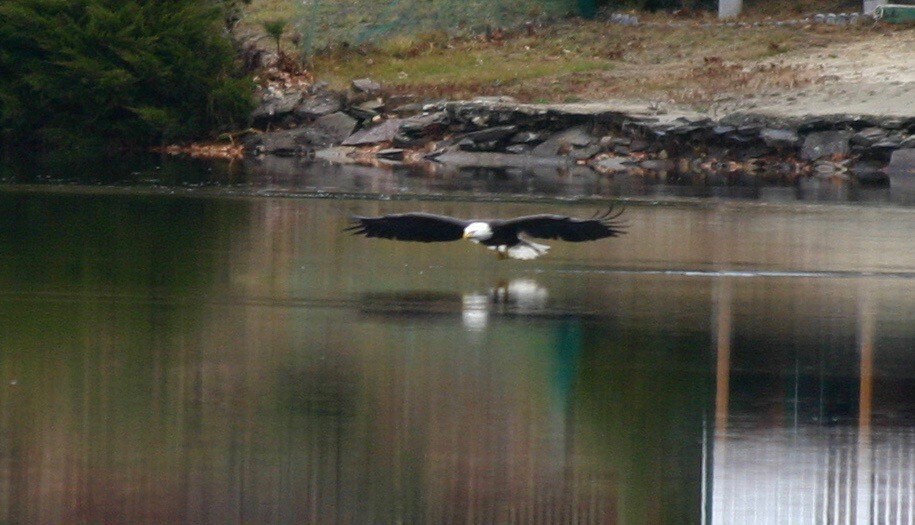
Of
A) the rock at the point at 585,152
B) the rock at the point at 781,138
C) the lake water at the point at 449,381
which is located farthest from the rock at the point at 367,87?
the lake water at the point at 449,381

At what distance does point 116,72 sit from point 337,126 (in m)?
4.27

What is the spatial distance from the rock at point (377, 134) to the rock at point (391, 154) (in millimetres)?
332

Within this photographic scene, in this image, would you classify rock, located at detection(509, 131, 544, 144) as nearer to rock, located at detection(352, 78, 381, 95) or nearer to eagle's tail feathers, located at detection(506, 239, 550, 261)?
rock, located at detection(352, 78, 381, 95)

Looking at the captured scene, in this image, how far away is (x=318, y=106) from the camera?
35.5 meters

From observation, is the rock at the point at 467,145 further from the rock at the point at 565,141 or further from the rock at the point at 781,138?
the rock at the point at 781,138

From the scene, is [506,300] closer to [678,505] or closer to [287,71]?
[678,505]

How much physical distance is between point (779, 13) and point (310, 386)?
3010 centimetres

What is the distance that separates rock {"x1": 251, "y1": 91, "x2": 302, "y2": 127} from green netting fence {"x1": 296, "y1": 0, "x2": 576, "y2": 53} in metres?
2.56

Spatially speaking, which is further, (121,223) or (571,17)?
(571,17)

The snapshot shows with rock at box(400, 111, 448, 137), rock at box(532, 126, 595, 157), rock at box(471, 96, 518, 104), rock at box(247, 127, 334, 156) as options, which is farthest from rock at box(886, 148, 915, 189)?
rock at box(247, 127, 334, 156)

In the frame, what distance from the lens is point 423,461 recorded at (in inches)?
344

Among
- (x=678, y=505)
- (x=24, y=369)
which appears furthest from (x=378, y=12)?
(x=678, y=505)

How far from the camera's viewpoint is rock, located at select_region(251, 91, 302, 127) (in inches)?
1415

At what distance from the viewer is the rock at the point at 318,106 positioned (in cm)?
3534
